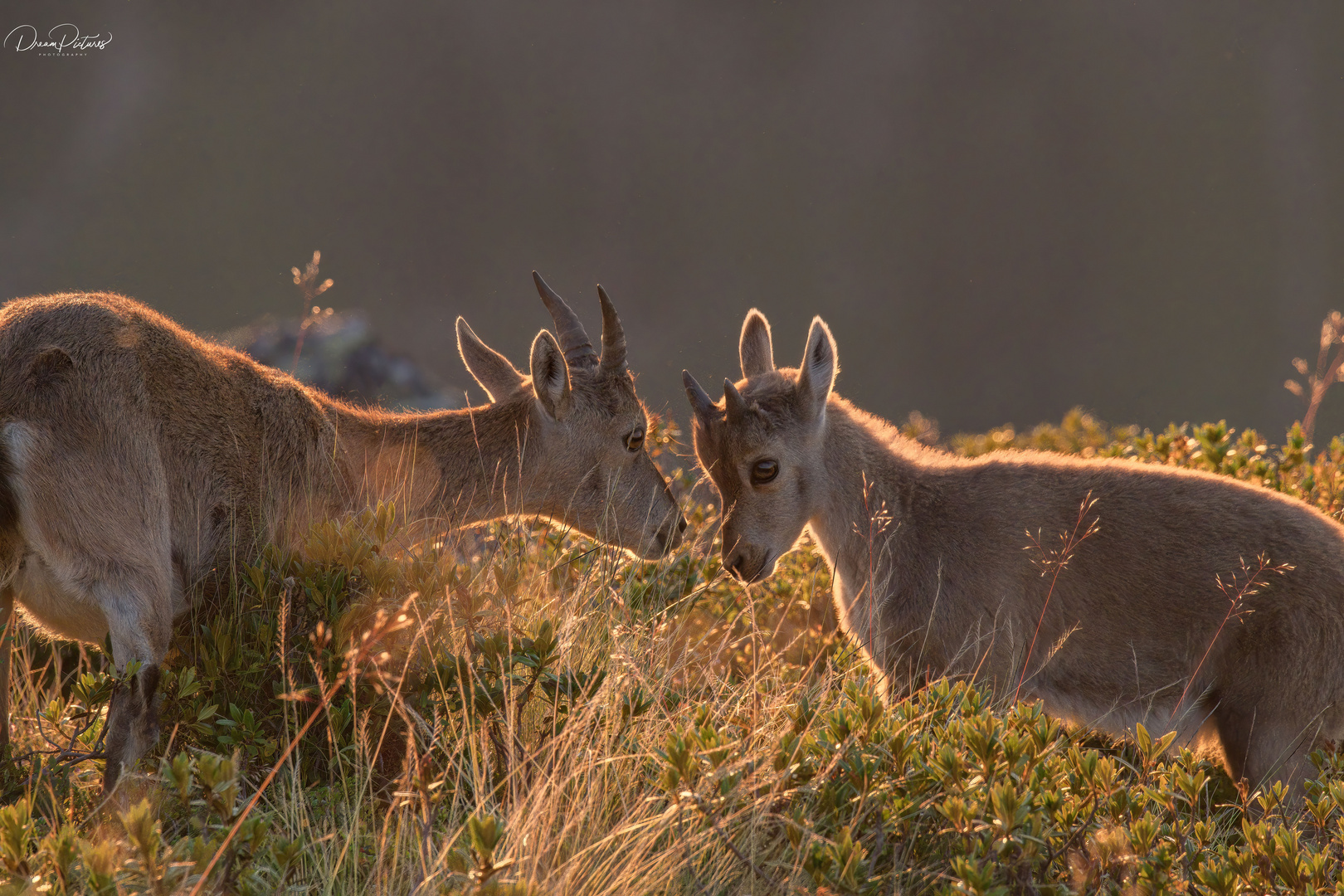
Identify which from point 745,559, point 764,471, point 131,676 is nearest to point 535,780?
point 131,676

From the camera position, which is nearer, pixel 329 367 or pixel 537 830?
pixel 537 830

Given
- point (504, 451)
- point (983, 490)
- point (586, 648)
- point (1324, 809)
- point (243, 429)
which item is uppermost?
point (243, 429)

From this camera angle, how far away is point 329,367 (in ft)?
53.1

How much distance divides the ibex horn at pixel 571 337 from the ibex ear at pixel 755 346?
99 cm

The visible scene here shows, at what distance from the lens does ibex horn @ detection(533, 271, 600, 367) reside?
639cm

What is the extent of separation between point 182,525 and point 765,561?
9.82 ft

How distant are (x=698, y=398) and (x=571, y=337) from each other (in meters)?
1.09

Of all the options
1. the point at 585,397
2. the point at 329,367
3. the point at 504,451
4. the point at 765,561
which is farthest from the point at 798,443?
the point at 329,367

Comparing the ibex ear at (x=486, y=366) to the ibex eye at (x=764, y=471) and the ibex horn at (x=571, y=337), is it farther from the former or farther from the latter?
the ibex eye at (x=764, y=471)

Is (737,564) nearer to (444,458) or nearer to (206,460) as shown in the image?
(444,458)

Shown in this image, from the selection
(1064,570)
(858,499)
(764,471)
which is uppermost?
(764,471)

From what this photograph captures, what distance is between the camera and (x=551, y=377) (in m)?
6.14

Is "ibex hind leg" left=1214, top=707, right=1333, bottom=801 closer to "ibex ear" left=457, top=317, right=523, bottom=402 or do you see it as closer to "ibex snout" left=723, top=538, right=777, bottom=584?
"ibex snout" left=723, top=538, right=777, bottom=584

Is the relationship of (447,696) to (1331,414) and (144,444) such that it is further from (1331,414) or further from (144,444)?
(1331,414)
